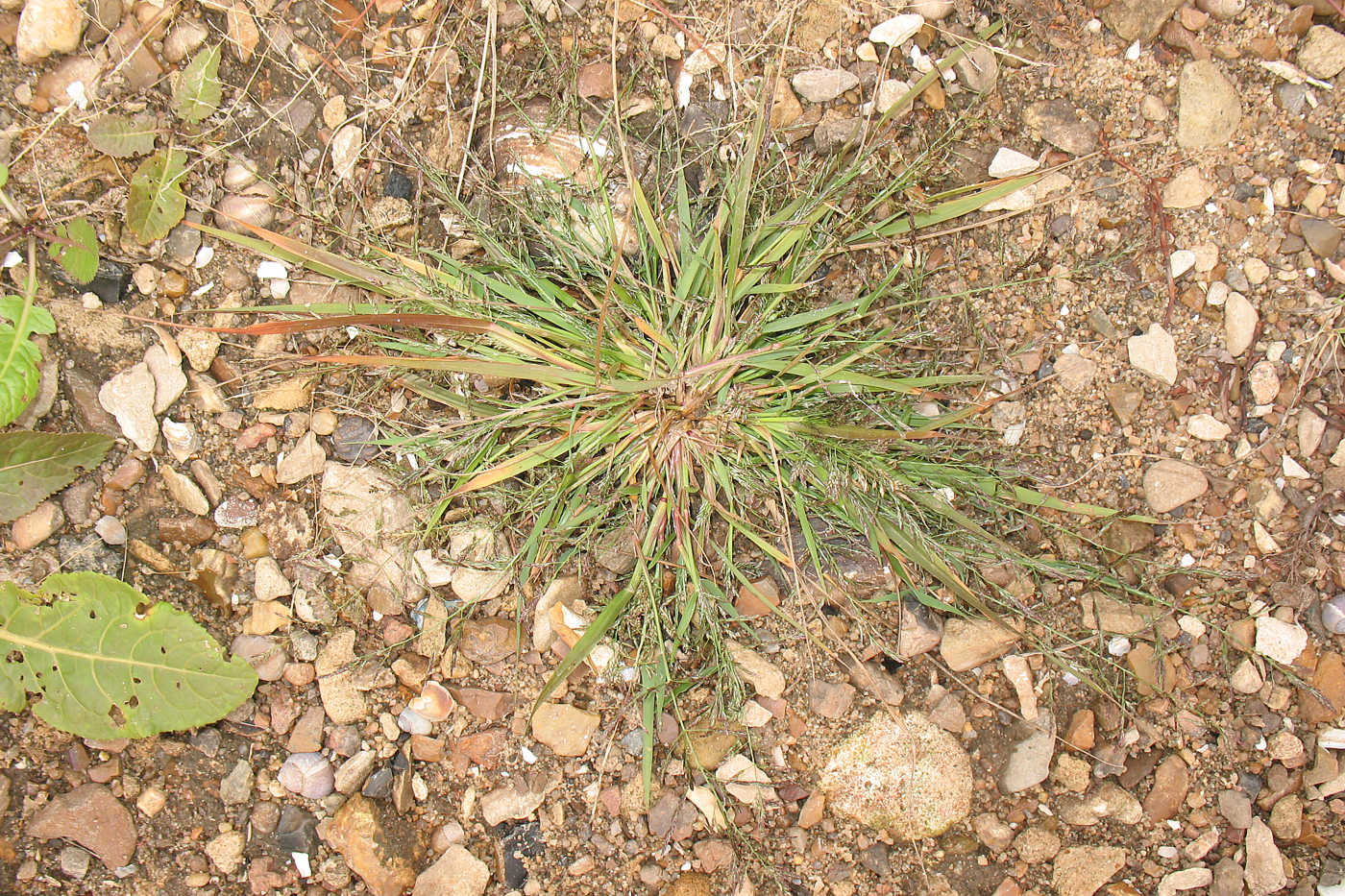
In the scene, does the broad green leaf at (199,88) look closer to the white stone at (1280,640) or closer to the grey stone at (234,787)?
the grey stone at (234,787)

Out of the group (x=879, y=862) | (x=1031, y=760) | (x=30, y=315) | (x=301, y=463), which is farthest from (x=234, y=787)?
(x=1031, y=760)

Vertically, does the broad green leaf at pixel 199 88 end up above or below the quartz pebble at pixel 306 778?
above

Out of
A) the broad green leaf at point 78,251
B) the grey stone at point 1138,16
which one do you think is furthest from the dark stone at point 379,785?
the grey stone at point 1138,16

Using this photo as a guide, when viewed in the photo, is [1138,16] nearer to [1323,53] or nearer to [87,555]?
[1323,53]

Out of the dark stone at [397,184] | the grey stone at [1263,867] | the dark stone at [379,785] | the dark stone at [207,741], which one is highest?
the dark stone at [397,184]

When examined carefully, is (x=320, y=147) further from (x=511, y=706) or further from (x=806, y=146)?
(x=511, y=706)

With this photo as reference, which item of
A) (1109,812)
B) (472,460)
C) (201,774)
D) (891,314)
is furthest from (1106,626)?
(201,774)
